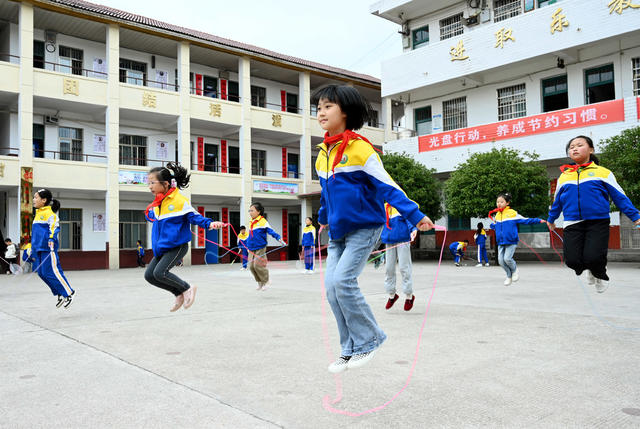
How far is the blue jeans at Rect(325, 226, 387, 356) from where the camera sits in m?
3.26

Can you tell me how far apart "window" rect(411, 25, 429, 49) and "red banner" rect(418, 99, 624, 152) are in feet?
16.7

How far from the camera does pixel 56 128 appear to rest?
22.5 m

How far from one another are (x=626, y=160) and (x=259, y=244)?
443 inches

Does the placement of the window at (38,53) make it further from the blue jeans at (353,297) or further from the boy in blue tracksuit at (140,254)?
the blue jeans at (353,297)

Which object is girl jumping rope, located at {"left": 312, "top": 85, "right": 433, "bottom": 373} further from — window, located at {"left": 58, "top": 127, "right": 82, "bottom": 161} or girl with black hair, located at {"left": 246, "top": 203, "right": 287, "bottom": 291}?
window, located at {"left": 58, "top": 127, "right": 82, "bottom": 161}

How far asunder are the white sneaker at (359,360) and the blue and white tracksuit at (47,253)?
5.89 m

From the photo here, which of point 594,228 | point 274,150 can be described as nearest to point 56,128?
point 274,150

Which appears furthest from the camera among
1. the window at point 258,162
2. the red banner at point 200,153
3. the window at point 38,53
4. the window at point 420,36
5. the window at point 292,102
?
the window at point 292,102

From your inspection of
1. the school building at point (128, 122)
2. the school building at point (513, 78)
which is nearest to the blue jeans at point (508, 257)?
the school building at point (513, 78)

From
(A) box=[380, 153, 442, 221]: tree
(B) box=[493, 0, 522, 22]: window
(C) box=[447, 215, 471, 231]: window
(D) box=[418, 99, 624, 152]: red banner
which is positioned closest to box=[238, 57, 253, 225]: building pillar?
(A) box=[380, 153, 442, 221]: tree

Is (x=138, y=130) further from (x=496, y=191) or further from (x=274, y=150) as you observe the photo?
(x=496, y=191)

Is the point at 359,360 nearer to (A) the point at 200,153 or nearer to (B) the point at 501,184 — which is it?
(B) the point at 501,184

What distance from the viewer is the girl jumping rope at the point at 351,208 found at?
3271mm

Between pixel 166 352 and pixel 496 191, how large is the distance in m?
16.0
